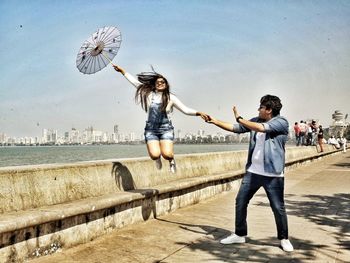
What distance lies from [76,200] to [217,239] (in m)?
1.84

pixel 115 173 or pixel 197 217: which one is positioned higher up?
pixel 115 173

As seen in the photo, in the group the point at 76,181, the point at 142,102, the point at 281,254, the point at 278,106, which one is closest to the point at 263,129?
the point at 278,106

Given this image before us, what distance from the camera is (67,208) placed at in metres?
4.93

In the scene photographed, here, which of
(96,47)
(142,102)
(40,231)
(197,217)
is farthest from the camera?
(197,217)

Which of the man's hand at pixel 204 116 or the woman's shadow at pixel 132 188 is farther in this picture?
the woman's shadow at pixel 132 188

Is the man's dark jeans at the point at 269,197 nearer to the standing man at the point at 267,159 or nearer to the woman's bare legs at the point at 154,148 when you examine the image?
the standing man at the point at 267,159

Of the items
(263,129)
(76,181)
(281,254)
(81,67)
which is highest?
(81,67)

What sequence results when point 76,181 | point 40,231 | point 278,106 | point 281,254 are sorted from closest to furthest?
point 40,231 < point 281,254 < point 278,106 < point 76,181

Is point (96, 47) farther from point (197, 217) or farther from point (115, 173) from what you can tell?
point (197, 217)

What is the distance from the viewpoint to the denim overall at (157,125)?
20.6 ft

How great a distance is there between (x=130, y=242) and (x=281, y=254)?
5.82 feet

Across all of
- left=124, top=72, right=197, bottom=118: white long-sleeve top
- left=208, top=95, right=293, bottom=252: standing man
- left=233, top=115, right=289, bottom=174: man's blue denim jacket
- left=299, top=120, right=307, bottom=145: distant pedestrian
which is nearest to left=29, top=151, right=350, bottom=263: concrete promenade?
left=208, top=95, right=293, bottom=252: standing man

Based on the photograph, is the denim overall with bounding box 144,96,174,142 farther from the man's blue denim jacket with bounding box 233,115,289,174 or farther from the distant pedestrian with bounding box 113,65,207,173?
the man's blue denim jacket with bounding box 233,115,289,174

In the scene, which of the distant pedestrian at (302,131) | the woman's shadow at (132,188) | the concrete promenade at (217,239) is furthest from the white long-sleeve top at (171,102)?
the distant pedestrian at (302,131)
